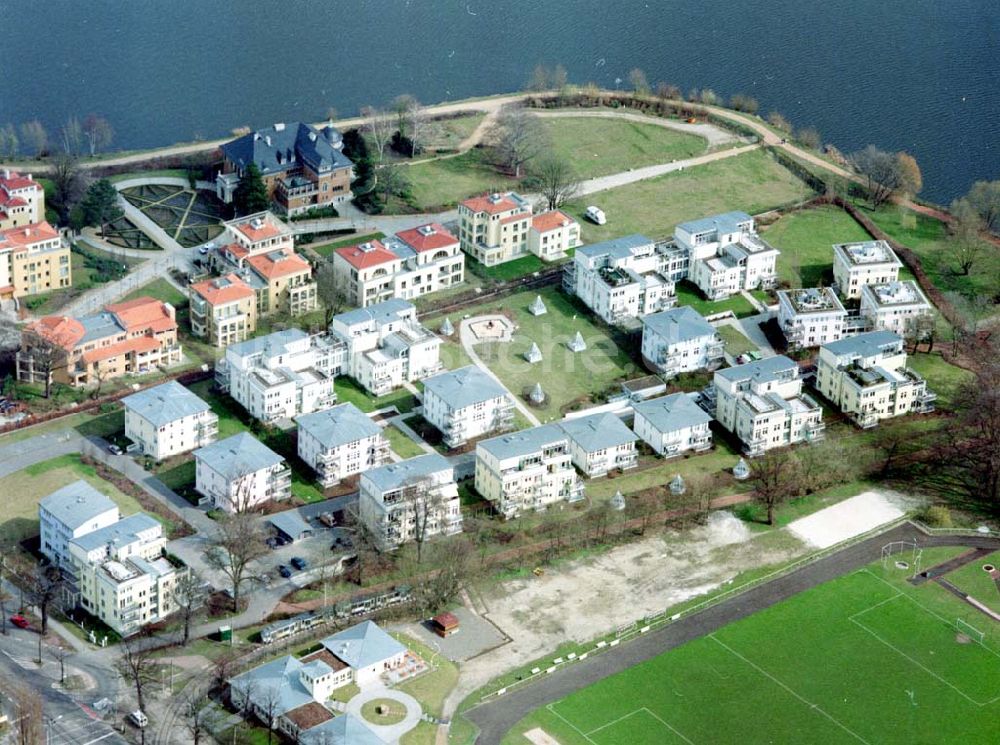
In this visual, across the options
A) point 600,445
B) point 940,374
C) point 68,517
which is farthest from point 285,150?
point 940,374

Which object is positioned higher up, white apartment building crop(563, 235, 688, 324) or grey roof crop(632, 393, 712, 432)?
white apartment building crop(563, 235, 688, 324)

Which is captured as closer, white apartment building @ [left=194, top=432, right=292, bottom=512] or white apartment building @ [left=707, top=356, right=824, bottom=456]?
white apartment building @ [left=194, top=432, right=292, bottom=512]

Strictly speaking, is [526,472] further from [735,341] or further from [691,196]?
[691,196]

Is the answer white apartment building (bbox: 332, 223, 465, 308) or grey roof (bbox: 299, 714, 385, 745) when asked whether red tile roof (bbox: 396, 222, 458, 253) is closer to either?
white apartment building (bbox: 332, 223, 465, 308)

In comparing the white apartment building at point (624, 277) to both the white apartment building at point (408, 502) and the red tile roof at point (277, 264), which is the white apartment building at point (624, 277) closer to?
the red tile roof at point (277, 264)

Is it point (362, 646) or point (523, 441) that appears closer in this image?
point (362, 646)

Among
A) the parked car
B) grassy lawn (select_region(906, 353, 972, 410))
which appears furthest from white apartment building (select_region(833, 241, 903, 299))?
the parked car

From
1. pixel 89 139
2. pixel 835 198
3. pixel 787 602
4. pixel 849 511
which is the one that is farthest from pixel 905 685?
pixel 89 139

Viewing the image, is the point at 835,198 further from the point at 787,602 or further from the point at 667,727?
the point at 667,727
